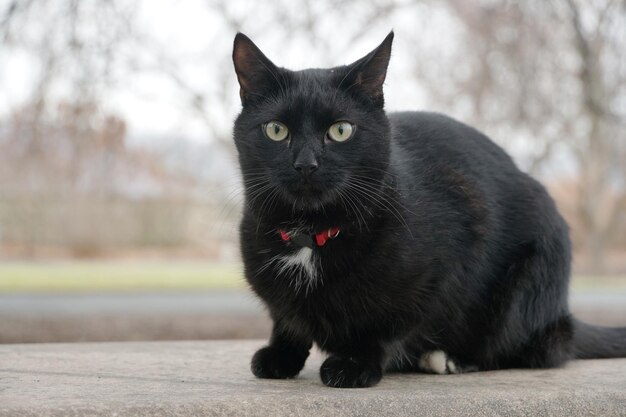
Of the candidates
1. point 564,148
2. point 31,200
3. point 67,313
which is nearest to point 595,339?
point 67,313

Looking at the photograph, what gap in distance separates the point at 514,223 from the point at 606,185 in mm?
13731

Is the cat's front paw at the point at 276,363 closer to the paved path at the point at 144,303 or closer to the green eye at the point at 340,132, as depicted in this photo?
the green eye at the point at 340,132

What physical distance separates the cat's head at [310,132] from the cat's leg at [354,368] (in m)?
0.48

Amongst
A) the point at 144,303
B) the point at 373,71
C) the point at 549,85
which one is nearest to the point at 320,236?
the point at 373,71

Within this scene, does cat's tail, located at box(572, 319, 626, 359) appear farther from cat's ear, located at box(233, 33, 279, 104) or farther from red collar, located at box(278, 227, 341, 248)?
cat's ear, located at box(233, 33, 279, 104)

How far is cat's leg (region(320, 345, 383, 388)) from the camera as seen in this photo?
2.38 meters

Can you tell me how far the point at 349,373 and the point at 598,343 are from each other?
4.34ft

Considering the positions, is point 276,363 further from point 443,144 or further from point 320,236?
point 443,144

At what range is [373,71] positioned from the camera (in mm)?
2506

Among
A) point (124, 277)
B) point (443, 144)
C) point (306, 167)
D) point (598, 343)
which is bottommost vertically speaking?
point (598, 343)

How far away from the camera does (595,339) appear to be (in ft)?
10.4

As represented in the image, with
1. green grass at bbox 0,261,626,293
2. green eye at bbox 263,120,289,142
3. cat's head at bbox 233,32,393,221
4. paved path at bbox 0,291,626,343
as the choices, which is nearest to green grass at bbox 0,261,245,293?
green grass at bbox 0,261,626,293

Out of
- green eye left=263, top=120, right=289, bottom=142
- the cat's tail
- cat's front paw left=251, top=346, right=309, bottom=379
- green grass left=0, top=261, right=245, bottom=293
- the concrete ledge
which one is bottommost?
the concrete ledge

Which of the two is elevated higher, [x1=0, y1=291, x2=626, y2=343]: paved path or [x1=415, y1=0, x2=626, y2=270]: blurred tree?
[x1=415, y1=0, x2=626, y2=270]: blurred tree
